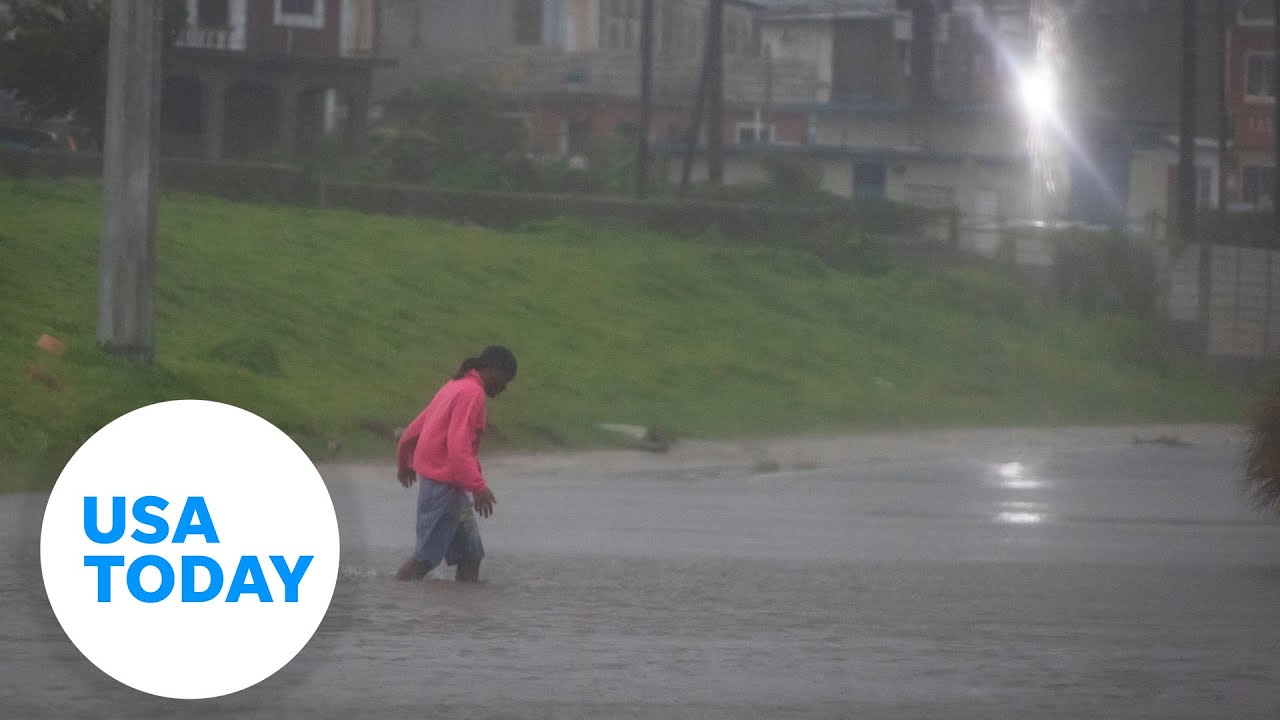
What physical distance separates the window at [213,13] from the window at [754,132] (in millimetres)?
23270

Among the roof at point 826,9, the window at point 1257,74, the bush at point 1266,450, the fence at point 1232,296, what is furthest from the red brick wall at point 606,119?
the bush at point 1266,450

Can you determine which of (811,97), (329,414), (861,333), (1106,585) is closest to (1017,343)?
(861,333)

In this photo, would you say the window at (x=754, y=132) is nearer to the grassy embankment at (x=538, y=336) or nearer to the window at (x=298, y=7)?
the window at (x=298, y=7)

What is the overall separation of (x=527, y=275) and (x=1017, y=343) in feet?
29.6

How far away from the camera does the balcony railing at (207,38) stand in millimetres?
46938

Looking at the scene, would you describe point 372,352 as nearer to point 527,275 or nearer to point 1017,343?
point 527,275

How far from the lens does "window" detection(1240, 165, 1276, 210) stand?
67062 mm

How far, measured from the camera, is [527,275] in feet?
105

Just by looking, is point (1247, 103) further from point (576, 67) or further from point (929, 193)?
point (576, 67)

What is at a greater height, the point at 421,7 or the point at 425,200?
the point at 421,7

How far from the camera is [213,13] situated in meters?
48.4

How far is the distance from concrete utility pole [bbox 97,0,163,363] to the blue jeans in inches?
292

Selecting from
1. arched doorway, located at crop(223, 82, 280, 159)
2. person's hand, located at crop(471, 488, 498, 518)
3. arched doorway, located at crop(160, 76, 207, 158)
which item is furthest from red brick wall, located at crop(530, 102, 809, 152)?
person's hand, located at crop(471, 488, 498, 518)

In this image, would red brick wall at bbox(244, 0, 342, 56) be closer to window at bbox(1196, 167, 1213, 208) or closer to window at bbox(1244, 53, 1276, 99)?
window at bbox(1196, 167, 1213, 208)
